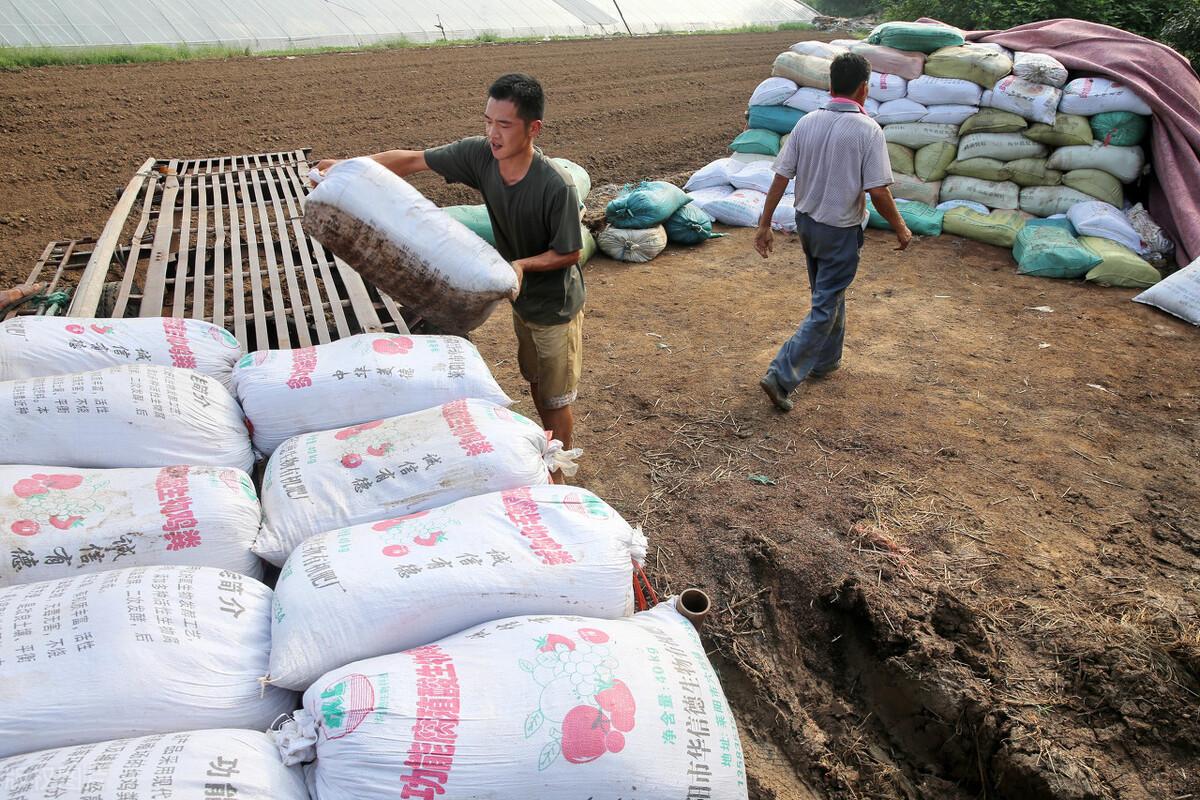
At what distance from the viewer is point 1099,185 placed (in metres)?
5.55

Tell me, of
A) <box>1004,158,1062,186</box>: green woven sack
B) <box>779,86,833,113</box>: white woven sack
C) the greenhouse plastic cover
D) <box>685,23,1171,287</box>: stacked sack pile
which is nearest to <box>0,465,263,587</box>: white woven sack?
<box>685,23,1171,287</box>: stacked sack pile

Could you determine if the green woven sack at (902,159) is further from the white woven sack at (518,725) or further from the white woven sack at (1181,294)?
the white woven sack at (518,725)

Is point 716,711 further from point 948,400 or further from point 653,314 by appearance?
point 653,314

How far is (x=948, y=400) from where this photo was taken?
12.7 feet

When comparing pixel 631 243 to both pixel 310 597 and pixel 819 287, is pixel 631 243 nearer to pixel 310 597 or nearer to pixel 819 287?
pixel 819 287

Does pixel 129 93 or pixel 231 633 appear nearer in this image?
pixel 231 633

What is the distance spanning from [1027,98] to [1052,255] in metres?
1.27

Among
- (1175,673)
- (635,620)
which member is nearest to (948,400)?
(1175,673)

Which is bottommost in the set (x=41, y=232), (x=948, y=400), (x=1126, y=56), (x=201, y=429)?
(x=948, y=400)

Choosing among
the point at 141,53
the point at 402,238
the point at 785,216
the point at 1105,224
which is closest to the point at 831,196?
the point at 402,238

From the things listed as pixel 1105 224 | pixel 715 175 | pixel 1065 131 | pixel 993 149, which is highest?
pixel 1065 131

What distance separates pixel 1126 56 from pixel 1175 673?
5.15 metres

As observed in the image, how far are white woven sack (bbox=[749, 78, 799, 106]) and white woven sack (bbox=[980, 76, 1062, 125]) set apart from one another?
157 centimetres

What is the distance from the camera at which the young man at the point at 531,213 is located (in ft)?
7.91
